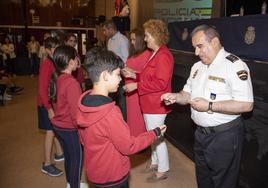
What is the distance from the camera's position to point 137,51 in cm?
311

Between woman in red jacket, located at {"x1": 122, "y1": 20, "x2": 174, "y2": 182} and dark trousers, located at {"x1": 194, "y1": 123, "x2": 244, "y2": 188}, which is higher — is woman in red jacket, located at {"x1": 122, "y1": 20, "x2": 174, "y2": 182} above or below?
above

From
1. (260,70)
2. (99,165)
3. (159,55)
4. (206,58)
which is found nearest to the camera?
(99,165)

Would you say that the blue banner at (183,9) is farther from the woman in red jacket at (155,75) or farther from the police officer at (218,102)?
the police officer at (218,102)

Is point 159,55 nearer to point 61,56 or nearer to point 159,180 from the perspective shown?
point 61,56

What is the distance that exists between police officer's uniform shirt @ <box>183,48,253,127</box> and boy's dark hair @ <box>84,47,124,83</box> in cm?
72

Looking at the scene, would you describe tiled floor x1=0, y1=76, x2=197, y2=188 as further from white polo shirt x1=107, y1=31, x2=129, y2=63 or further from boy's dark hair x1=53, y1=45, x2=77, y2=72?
white polo shirt x1=107, y1=31, x2=129, y2=63

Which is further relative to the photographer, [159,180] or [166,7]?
[166,7]

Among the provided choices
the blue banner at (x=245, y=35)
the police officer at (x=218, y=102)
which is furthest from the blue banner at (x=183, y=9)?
the police officer at (x=218, y=102)

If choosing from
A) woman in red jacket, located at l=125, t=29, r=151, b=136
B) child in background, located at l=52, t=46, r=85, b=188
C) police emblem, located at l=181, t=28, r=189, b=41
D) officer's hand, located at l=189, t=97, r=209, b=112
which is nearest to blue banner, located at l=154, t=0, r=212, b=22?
police emblem, located at l=181, t=28, r=189, b=41

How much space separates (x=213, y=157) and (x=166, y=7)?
442cm

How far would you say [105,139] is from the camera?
61.8 inches

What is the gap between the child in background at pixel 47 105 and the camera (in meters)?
2.77

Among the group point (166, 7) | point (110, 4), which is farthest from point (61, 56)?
point (110, 4)

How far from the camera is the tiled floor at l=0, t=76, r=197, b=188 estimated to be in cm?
298
